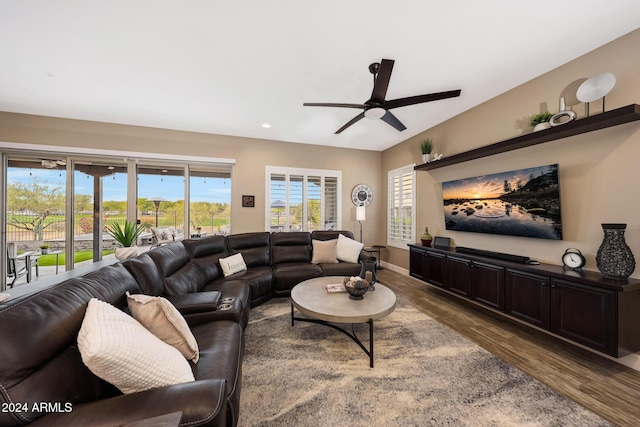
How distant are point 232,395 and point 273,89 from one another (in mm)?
3104

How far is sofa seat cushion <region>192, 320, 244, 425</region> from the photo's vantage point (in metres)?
1.24

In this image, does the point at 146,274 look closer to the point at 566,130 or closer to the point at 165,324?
the point at 165,324

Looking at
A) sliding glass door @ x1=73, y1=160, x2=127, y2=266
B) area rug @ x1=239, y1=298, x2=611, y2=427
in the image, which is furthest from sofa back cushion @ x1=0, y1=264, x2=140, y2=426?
sliding glass door @ x1=73, y1=160, x2=127, y2=266

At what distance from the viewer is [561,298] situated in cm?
220

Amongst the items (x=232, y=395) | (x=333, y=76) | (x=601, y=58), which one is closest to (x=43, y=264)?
(x=232, y=395)

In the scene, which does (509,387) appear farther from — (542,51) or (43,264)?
(43,264)

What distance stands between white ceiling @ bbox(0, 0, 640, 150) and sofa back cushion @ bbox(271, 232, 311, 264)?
216 centimetres

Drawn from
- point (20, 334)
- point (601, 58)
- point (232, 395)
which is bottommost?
point (232, 395)

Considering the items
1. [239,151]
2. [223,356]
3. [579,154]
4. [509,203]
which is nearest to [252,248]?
[239,151]

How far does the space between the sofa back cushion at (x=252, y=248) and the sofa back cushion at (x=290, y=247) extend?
0.42 feet

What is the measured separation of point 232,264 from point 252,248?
2.00ft

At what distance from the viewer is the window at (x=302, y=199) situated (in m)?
5.14

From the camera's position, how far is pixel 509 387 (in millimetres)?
1786

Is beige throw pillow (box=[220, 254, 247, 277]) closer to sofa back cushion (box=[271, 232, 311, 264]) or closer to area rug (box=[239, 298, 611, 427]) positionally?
sofa back cushion (box=[271, 232, 311, 264])
